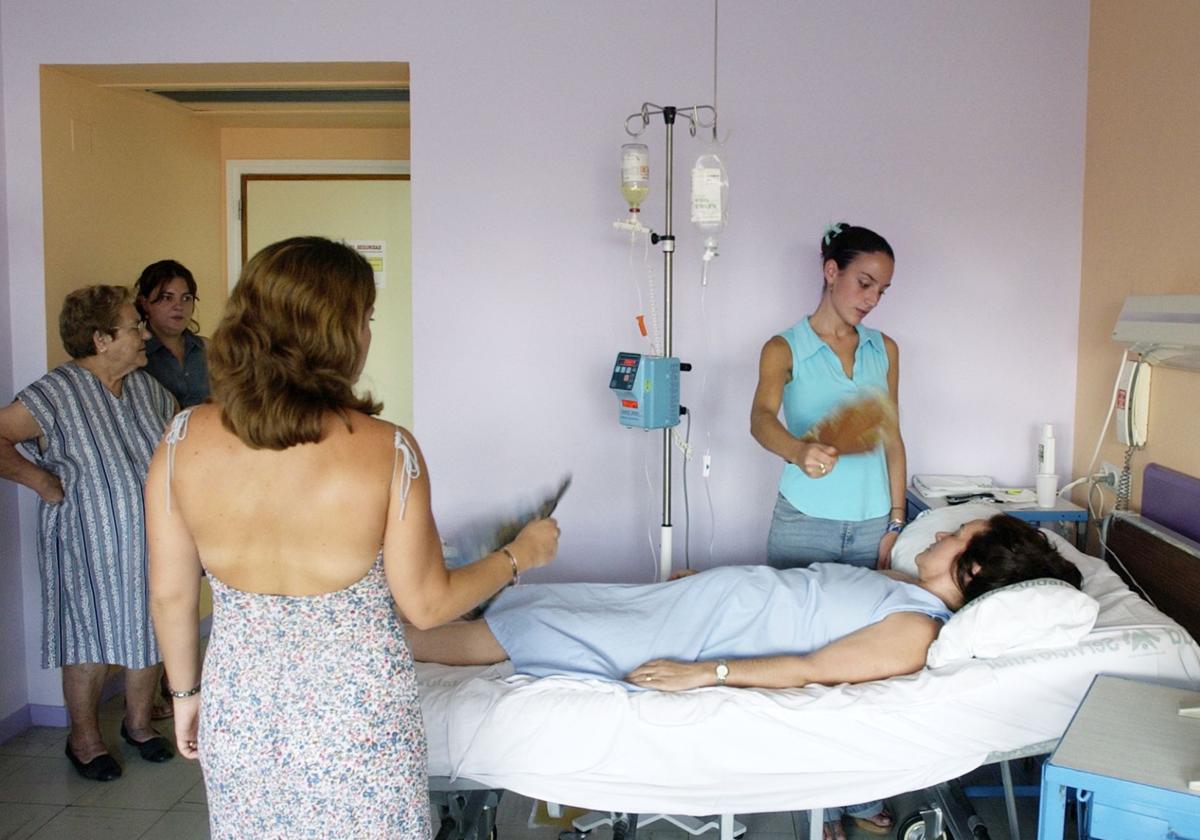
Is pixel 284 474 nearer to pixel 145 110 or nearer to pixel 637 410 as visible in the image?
pixel 637 410

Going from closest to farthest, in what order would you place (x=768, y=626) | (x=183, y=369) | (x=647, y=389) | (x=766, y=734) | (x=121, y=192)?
1. (x=766, y=734)
2. (x=768, y=626)
3. (x=647, y=389)
4. (x=183, y=369)
5. (x=121, y=192)

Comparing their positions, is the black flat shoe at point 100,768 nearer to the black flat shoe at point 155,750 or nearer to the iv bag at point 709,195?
the black flat shoe at point 155,750

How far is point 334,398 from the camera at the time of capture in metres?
1.40

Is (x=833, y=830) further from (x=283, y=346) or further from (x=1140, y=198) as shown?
(x=283, y=346)

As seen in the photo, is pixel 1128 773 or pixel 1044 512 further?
pixel 1044 512

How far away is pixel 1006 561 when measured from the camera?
2160 millimetres

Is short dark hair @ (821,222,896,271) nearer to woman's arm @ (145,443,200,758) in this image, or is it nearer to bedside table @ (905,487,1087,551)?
bedside table @ (905,487,1087,551)

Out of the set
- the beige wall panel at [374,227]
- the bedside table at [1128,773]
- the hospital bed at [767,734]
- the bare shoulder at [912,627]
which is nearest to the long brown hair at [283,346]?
the hospital bed at [767,734]

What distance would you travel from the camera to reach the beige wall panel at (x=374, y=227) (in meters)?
4.29

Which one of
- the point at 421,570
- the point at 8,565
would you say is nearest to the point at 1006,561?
the point at 421,570

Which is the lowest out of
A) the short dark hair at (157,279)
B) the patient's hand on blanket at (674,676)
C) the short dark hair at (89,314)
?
the patient's hand on blanket at (674,676)

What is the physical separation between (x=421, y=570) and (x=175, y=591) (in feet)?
1.26

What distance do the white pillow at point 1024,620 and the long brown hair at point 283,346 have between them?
131 cm

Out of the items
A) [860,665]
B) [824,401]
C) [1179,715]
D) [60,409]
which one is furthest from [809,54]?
[60,409]
